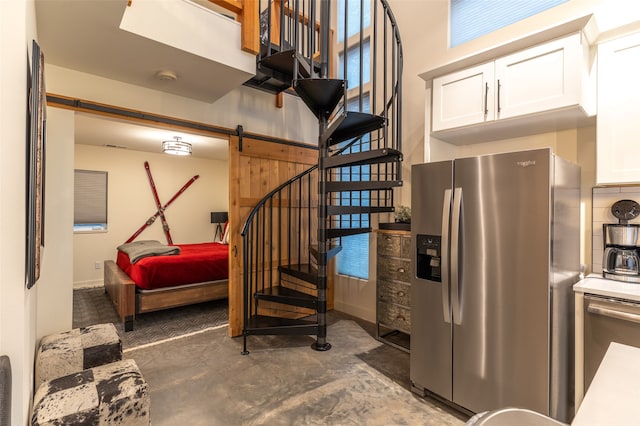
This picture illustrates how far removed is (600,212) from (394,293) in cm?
171

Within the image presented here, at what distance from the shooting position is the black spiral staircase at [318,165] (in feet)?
8.64

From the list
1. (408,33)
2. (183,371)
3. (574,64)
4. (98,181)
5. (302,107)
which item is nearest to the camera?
(574,64)

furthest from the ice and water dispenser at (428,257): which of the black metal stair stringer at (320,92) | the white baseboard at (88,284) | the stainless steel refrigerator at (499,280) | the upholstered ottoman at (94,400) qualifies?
the white baseboard at (88,284)

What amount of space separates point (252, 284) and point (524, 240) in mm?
2688

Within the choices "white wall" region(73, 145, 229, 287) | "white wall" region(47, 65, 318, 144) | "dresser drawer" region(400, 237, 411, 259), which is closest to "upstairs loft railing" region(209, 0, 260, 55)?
"white wall" region(47, 65, 318, 144)

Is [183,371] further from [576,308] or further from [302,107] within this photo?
[302,107]

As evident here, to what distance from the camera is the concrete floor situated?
80.4 inches

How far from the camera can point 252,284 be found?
3.55 m

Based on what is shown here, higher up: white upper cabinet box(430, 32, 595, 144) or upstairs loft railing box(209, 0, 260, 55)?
upstairs loft railing box(209, 0, 260, 55)

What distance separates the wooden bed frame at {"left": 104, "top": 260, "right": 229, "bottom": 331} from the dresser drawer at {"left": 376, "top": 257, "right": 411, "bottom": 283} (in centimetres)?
224

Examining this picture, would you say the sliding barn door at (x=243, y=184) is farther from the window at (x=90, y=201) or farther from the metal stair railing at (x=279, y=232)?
the window at (x=90, y=201)

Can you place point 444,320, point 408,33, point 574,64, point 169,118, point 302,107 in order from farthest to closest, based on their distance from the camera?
point 302,107 → point 408,33 → point 169,118 → point 444,320 → point 574,64

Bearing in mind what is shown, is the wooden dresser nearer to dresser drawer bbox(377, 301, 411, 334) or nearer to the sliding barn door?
dresser drawer bbox(377, 301, 411, 334)

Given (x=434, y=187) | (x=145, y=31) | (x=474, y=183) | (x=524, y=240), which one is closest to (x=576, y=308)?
(x=524, y=240)
